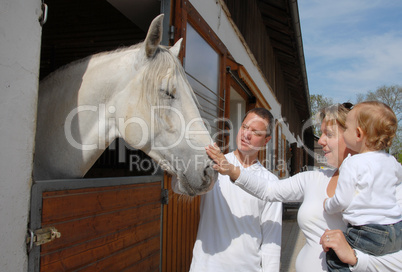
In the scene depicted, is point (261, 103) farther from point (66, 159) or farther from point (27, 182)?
point (27, 182)

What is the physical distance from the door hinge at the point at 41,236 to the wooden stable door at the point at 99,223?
0.02 m

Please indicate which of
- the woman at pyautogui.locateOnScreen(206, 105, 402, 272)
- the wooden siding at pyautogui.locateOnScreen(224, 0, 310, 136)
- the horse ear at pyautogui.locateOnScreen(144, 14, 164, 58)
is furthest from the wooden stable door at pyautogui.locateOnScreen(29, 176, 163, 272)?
the wooden siding at pyautogui.locateOnScreen(224, 0, 310, 136)

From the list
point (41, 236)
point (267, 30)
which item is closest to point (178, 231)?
point (41, 236)

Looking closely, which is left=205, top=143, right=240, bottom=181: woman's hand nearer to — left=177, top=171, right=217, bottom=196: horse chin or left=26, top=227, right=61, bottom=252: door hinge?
left=177, top=171, right=217, bottom=196: horse chin

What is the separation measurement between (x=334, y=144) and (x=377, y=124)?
28 cm

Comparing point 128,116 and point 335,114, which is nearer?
point 335,114

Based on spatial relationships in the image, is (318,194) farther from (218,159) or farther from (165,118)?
(165,118)

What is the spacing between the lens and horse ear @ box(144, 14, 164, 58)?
160cm

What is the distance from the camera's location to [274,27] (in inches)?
326

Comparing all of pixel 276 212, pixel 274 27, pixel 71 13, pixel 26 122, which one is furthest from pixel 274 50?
pixel 26 122

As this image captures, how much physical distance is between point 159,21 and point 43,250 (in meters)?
1.21

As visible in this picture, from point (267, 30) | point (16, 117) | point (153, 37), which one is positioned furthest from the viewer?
point (267, 30)

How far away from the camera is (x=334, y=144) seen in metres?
1.60

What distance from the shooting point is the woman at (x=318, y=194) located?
1.32 meters
